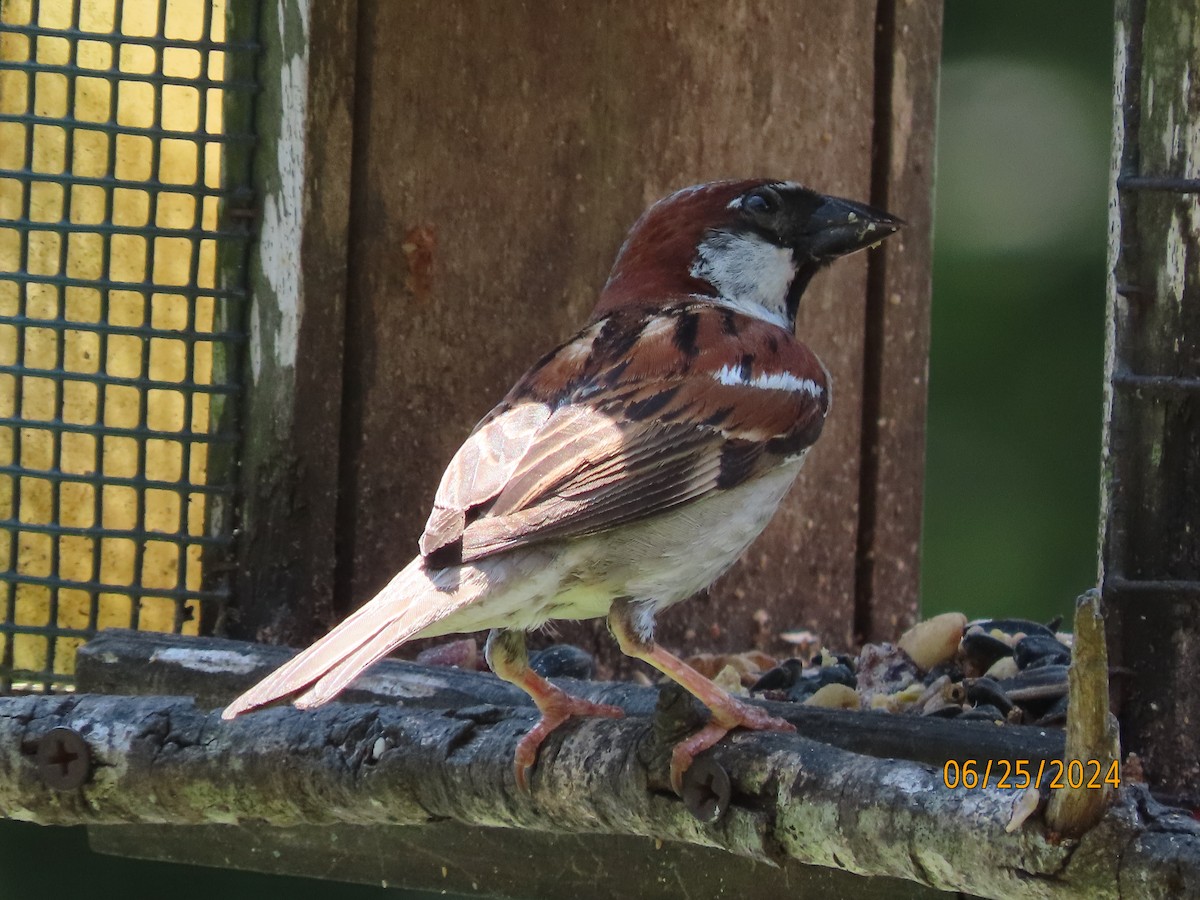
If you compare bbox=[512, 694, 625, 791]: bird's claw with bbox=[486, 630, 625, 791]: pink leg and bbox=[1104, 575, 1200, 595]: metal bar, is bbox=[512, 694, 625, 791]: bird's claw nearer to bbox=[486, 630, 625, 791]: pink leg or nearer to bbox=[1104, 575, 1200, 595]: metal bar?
bbox=[486, 630, 625, 791]: pink leg

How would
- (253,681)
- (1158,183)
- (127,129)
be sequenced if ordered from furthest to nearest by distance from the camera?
1. (127,129)
2. (253,681)
3. (1158,183)

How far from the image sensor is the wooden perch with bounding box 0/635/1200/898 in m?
2.51

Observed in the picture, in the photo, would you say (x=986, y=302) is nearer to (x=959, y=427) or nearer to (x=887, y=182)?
(x=959, y=427)

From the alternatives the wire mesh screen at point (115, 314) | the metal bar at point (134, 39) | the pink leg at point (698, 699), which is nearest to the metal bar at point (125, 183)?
the wire mesh screen at point (115, 314)

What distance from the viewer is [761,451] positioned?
11.9 feet

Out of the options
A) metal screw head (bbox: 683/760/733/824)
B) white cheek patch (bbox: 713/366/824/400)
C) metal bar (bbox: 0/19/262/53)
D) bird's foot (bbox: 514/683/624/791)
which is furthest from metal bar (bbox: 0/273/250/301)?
metal screw head (bbox: 683/760/733/824)

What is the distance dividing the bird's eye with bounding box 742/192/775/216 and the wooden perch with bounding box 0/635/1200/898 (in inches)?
47.7

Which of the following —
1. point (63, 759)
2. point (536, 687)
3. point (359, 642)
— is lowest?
point (63, 759)

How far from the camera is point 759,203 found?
4113mm

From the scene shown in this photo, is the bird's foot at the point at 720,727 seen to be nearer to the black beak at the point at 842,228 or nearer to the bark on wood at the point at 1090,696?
the bark on wood at the point at 1090,696

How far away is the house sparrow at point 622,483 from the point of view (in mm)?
3160

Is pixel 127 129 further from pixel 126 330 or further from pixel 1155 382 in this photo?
pixel 1155 382

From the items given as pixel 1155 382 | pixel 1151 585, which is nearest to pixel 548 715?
pixel 1151 585

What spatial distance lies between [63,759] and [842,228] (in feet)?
6.58
